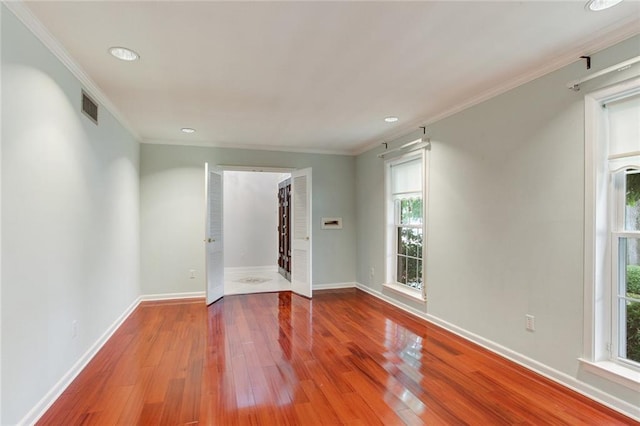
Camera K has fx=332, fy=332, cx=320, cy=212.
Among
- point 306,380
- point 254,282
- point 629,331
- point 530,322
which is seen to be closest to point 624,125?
point 629,331

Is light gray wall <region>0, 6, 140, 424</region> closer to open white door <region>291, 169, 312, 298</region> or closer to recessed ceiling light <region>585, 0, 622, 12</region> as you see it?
open white door <region>291, 169, 312, 298</region>

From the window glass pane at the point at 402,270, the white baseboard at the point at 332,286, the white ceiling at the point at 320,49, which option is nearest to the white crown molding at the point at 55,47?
the white ceiling at the point at 320,49

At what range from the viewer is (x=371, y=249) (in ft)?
17.7

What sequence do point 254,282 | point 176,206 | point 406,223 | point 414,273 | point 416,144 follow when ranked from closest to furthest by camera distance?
point 416,144, point 414,273, point 406,223, point 176,206, point 254,282

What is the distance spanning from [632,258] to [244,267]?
6724 mm

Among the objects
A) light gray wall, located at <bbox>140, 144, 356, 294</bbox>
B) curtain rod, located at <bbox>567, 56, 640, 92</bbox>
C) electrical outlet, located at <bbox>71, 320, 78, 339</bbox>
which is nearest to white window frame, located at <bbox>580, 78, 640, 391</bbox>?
curtain rod, located at <bbox>567, 56, 640, 92</bbox>

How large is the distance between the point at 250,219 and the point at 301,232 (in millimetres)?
2644

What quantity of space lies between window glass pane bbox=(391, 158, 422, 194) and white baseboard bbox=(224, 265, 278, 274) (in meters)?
3.99

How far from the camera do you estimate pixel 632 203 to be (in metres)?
2.20

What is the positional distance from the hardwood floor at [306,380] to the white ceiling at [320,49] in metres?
2.37

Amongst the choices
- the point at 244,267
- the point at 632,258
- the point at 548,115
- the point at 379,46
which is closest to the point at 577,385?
the point at 632,258

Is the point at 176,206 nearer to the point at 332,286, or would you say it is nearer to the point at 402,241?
the point at 332,286

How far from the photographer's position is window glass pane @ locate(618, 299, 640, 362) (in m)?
2.20

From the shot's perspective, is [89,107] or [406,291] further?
[406,291]
